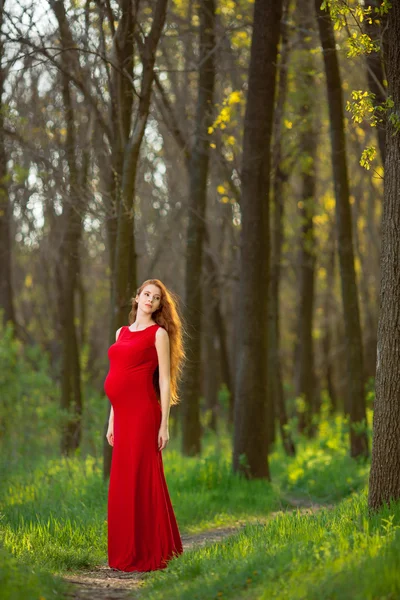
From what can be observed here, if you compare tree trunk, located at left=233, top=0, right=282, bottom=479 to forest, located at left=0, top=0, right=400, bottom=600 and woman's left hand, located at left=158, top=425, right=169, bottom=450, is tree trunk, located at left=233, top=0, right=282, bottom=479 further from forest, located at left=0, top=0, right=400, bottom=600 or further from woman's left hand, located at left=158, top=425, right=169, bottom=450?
woman's left hand, located at left=158, top=425, right=169, bottom=450

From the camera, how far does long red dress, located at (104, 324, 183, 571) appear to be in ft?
23.6

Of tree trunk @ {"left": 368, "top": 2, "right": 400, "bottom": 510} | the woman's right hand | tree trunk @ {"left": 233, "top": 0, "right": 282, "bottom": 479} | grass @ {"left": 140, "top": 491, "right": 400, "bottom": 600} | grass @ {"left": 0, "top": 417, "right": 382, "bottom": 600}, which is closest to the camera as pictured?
grass @ {"left": 140, "top": 491, "right": 400, "bottom": 600}

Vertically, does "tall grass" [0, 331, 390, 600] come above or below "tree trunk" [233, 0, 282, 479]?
below

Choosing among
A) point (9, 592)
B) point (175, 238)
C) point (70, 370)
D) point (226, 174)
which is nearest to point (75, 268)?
point (70, 370)

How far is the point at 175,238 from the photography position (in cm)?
2459

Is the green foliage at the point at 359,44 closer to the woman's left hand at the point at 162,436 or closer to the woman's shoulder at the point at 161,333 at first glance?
the woman's shoulder at the point at 161,333

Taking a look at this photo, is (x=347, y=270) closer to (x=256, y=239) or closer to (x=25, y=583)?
(x=256, y=239)

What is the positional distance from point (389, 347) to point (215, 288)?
13381 millimetres

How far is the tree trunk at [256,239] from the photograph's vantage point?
1150cm

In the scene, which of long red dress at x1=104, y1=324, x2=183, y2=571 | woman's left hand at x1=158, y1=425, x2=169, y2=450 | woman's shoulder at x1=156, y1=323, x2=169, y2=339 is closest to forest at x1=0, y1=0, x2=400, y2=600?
long red dress at x1=104, y1=324, x2=183, y2=571

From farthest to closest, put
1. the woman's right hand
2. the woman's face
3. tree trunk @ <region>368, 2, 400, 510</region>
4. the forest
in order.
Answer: the woman's right hand
the woman's face
tree trunk @ <region>368, 2, 400, 510</region>
the forest

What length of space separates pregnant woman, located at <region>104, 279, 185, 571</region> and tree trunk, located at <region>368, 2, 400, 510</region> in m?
1.76

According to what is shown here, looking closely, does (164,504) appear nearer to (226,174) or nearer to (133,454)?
(133,454)

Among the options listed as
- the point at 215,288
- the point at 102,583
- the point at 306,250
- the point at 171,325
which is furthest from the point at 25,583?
the point at 215,288
